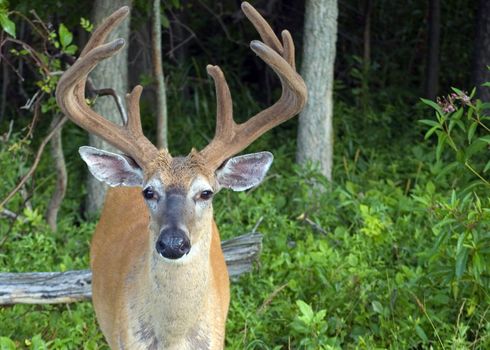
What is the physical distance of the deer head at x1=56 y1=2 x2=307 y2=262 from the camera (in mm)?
4551

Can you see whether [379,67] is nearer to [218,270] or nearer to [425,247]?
[425,247]

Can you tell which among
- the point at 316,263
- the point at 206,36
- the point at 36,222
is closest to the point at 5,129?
the point at 206,36

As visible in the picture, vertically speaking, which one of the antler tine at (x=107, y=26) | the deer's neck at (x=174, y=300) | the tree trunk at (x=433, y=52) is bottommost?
the tree trunk at (x=433, y=52)

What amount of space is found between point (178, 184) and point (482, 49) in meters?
5.39

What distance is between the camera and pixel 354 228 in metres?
7.41

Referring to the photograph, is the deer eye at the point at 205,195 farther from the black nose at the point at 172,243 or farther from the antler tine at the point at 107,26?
the antler tine at the point at 107,26

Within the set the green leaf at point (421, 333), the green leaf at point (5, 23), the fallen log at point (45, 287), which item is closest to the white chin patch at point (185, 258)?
the green leaf at point (421, 333)

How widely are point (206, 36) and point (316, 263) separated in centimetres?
629

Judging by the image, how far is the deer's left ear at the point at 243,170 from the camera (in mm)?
4961

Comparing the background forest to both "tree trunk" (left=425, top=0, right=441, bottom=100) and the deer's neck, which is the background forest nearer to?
"tree trunk" (left=425, top=0, right=441, bottom=100)

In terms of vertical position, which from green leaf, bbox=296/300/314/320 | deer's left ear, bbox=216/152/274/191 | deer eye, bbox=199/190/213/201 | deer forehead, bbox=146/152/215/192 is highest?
deer forehead, bbox=146/152/215/192

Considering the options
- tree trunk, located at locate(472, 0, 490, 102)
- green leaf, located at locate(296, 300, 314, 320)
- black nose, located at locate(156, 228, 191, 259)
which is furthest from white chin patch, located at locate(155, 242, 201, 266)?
tree trunk, located at locate(472, 0, 490, 102)

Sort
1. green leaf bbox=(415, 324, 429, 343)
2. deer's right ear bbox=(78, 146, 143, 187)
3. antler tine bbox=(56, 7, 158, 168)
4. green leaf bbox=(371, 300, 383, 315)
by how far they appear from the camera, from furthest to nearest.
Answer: green leaf bbox=(371, 300, 383, 315)
green leaf bbox=(415, 324, 429, 343)
deer's right ear bbox=(78, 146, 143, 187)
antler tine bbox=(56, 7, 158, 168)

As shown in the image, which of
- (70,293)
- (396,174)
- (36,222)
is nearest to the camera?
(70,293)
